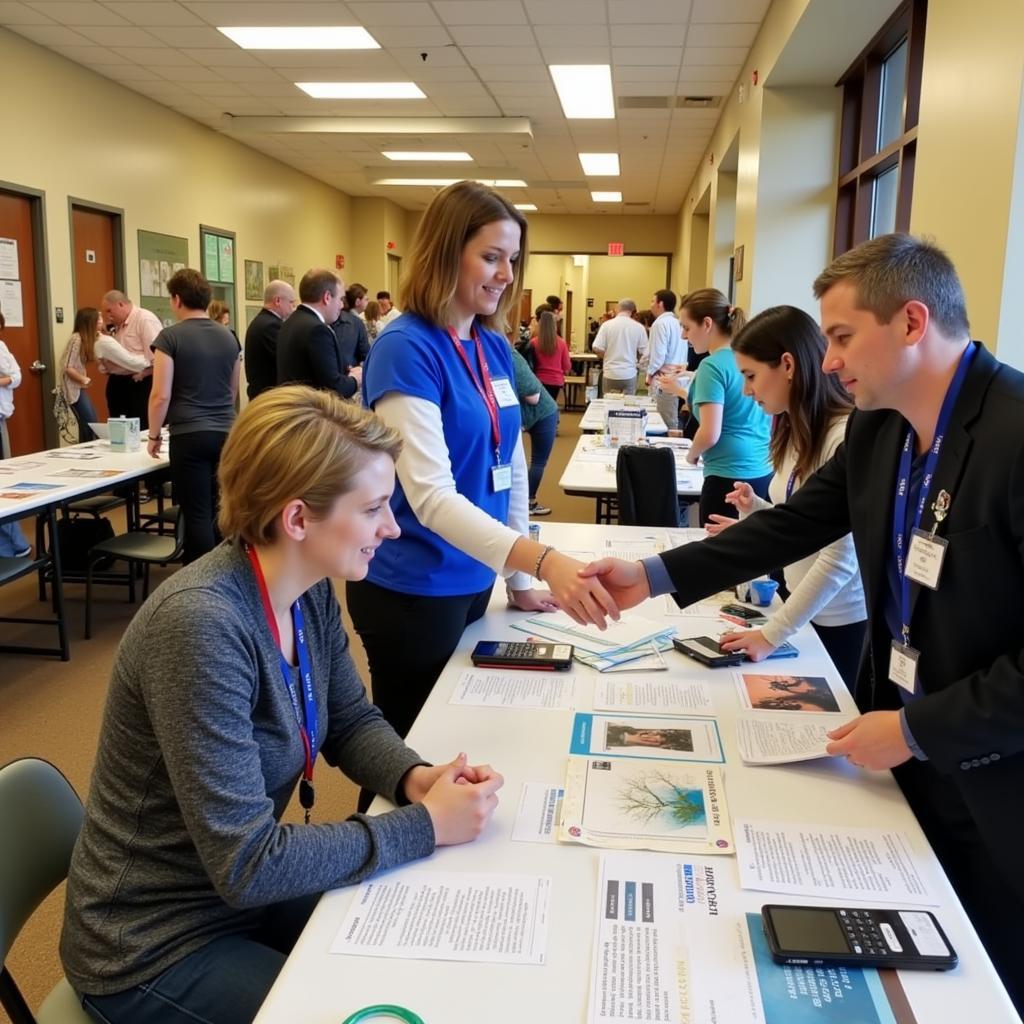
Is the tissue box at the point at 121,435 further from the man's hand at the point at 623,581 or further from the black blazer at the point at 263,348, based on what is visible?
the man's hand at the point at 623,581

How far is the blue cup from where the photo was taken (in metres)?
2.29

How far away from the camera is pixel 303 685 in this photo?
134cm

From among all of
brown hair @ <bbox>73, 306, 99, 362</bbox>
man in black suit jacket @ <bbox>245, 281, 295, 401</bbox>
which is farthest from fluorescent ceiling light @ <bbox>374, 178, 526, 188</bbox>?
man in black suit jacket @ <bbox>245, 281, 295, 401</bbox>

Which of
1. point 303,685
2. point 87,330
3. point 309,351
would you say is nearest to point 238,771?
point 303,685

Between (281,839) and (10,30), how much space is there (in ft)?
23.2

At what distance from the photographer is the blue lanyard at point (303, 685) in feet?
4.17

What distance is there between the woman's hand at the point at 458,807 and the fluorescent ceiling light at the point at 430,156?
397 inches

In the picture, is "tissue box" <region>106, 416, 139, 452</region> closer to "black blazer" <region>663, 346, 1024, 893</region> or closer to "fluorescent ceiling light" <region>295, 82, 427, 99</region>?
"fluorescent ceiling light" <region>295, 82, 427, 99</region>

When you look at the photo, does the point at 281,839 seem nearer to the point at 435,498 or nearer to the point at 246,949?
the point at 246,949

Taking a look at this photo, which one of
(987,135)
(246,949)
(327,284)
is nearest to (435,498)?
(246,949)

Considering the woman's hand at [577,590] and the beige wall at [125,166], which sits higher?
the beige wall at [125,166]

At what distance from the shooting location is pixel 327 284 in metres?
5.61

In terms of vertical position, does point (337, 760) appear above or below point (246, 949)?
above

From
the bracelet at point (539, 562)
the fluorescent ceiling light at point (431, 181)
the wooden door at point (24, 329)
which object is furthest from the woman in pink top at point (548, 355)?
the bracelet at point (539, 562)
